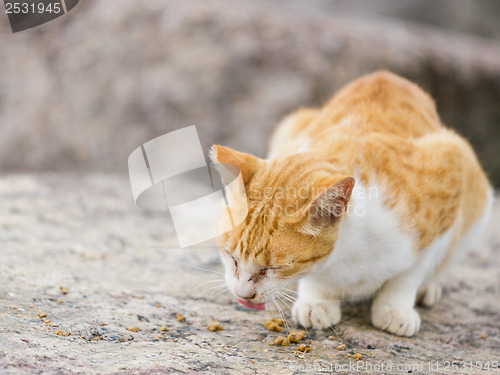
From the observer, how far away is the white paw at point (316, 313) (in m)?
2.20

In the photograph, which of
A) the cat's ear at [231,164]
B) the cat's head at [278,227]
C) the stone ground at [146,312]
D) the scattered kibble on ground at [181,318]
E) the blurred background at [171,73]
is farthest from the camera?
the blurred background at [171,73]

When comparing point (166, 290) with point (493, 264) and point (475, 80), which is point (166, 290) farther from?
point (475, 80)

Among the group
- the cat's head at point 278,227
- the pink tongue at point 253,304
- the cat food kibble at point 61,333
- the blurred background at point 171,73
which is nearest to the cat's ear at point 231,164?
the cat's head at point 278,227

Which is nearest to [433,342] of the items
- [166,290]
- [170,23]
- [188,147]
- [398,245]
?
[398,245]

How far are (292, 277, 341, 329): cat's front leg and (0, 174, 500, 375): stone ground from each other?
2.4 inches

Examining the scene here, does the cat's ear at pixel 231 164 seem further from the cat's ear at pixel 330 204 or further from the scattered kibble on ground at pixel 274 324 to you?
the scattered kibble on ground at pixel 274 324

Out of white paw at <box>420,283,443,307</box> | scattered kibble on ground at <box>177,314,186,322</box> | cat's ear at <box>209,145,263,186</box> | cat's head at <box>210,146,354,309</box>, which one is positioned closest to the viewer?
cat's head at <box>210,146,354,309</box>

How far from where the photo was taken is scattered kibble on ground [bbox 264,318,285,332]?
216cm

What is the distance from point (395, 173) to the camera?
2172mm

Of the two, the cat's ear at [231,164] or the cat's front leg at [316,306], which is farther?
the cat's front leg at [316,306]

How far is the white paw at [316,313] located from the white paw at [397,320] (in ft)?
0.59

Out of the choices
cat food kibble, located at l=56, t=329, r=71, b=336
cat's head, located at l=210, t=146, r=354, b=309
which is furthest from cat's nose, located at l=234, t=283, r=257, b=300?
cat food kibble, located at l=56, t=329, r=71, b=336

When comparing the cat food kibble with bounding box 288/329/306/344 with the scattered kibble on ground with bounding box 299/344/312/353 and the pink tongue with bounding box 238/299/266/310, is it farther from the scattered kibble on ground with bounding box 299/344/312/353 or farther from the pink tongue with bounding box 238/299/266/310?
the pink tongue with bounding box 238/299/266/310

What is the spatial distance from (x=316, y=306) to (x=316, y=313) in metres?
→ 0.06
